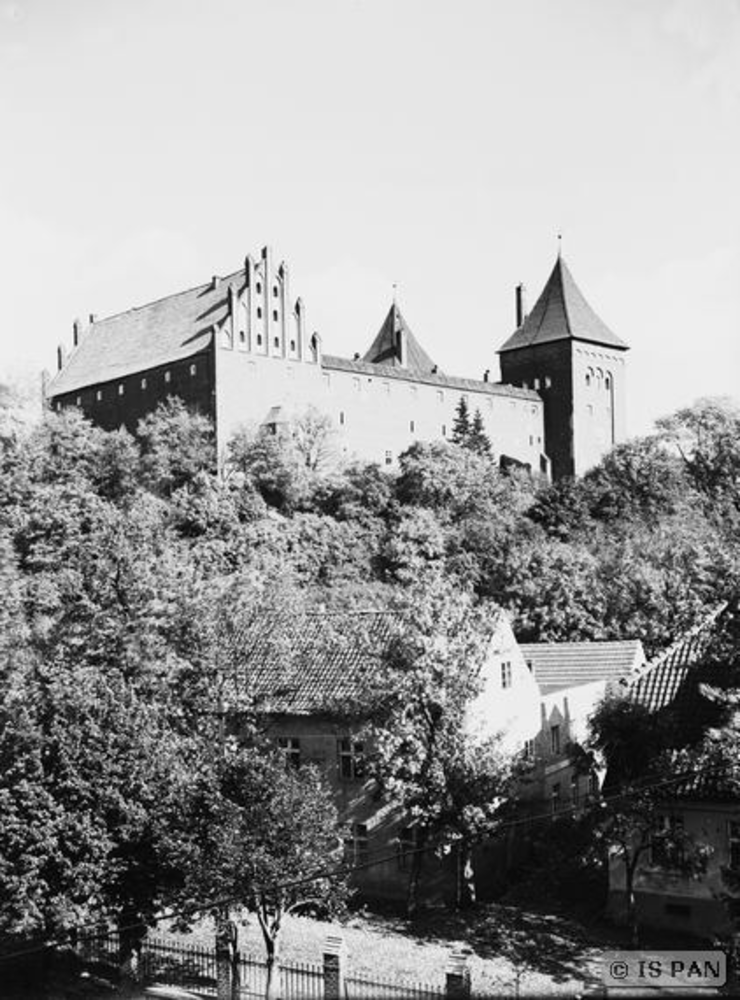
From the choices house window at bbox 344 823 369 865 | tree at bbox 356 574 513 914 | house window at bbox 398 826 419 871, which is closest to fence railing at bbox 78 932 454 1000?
tree at bbox 356 574 513 914

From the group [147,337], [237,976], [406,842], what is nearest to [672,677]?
[406,842]

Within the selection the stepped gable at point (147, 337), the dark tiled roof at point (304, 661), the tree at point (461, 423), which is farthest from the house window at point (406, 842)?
the tree at point (461, 423)

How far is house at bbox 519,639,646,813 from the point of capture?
2789 centimetres

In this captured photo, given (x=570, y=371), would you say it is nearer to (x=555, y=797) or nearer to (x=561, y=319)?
(x=561, y=319)

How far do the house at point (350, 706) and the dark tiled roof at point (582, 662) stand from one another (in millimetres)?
5273

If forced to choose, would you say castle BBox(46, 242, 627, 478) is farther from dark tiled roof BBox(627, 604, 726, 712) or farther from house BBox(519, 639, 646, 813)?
dark tiled roof BBox(627, 604, 726, 712)

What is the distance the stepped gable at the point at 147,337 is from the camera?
204 feet

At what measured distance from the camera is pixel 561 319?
8056cm

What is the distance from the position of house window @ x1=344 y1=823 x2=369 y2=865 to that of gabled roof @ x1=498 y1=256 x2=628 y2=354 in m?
59.8

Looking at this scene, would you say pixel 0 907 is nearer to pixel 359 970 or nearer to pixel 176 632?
pixel 359 970

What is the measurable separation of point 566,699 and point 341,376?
3877cm

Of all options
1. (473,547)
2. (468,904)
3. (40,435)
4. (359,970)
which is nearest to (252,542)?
(473,547)

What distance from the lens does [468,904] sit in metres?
23.1

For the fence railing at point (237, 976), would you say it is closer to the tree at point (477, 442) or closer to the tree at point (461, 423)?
the tree at point (477, 442)
